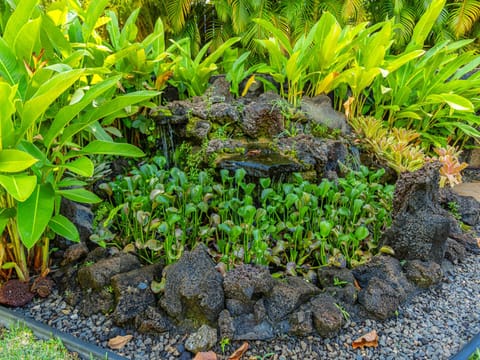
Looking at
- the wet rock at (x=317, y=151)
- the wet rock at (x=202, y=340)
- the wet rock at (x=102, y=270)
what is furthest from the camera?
the wet rock at (x=317, y=151)

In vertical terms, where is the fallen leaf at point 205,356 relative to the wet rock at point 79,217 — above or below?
below

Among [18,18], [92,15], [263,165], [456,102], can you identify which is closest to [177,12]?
[92,15]

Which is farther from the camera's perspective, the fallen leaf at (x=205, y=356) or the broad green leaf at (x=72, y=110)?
the broad green leaf at (x=72, y=110)

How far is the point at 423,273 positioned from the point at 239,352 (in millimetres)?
1150

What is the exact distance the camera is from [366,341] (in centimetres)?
204

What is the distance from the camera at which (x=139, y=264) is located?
2.50 m

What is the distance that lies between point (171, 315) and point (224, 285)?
30 centimetres

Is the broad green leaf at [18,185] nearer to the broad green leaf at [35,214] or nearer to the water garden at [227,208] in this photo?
the water garden at [227,208]

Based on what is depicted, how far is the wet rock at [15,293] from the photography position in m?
2.31

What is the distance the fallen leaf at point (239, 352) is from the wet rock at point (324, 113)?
2.15 meters

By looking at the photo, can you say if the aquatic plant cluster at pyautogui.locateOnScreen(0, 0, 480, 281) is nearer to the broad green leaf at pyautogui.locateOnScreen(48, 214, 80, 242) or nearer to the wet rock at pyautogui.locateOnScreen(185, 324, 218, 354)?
the broad green leaf at pyautogui.locateOnScreen(48, 214, 80, 242)

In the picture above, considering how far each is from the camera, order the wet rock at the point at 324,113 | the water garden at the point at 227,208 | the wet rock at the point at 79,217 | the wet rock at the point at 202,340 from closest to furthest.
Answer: the wet rock at the point at 202,340
the water garden at the point at 227,208
the wet rock at the point at 79,217
the wet rock at the point at 324,113

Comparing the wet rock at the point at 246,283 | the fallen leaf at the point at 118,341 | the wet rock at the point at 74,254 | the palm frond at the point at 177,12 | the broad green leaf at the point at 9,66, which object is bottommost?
the fallen leaf at the point at 118,341

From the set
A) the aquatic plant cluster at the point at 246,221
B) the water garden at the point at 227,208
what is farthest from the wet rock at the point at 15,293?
the aquatic plant cluster at the point at 246,221
